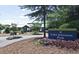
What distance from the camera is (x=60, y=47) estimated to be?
22.2 feet

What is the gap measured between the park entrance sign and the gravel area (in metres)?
0.20

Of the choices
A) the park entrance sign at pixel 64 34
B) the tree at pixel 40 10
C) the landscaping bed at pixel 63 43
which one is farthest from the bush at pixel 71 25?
the tree at pixel 40 10

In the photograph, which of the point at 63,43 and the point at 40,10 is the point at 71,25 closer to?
the point at 63,43

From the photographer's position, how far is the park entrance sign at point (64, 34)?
22.2ft

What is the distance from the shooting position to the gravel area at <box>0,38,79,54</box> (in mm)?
6719

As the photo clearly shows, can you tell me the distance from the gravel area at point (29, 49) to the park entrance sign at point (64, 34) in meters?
0.20

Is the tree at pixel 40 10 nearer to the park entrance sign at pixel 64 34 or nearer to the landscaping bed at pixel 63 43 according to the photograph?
the park entrance sign at pixel 64 34

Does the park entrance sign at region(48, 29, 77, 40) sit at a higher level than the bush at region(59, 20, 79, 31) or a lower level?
lower

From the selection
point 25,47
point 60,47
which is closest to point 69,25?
point 60,47

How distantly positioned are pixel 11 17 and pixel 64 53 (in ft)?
3.64

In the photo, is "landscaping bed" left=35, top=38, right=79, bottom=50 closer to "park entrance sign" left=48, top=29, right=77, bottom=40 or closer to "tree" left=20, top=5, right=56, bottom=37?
"park entrance sign" left=48, top=29, right=77, bottom=40

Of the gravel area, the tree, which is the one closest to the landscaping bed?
the gravel area
